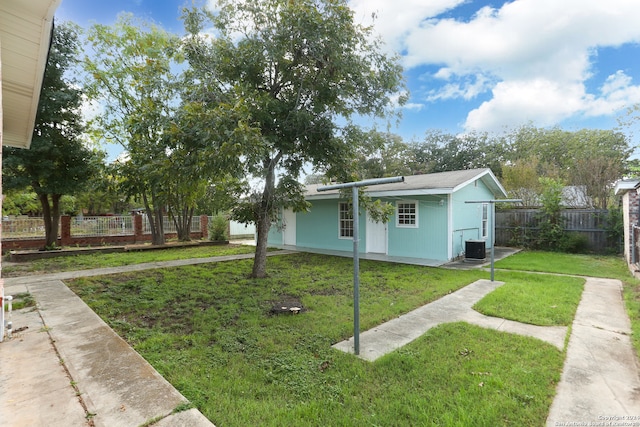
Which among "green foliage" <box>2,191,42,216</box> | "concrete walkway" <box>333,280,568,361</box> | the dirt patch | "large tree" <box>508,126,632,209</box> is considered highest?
"large tree" <box>508,126,632,209</box>

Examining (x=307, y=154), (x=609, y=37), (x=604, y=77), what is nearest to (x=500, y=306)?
(x=307, y=154)

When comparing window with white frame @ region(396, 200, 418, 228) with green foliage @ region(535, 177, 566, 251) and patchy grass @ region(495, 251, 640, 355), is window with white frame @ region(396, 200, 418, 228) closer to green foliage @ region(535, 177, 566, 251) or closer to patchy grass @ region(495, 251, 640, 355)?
patchy grass @ region(495, 251, 640, 355)

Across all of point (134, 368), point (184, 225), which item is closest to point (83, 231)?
point (184, 225)

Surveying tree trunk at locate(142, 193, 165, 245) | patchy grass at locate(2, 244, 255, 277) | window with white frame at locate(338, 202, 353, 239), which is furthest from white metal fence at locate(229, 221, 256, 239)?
window with white frame at locate(338, 202, 353, 239)

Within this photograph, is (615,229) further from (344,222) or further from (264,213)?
(264,213)

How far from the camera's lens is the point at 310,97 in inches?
270

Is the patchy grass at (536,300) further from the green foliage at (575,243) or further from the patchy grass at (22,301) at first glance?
the patchy grass at (22,301)

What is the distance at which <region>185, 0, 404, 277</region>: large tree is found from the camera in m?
6.00

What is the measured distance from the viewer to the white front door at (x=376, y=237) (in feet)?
37.0

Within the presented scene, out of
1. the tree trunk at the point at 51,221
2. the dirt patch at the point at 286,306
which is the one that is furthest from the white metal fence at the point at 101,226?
the dirt patch at the point at 286,306

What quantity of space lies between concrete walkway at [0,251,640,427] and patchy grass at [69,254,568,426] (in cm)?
17

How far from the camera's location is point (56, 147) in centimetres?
1116

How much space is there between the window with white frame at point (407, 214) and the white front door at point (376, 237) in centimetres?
65

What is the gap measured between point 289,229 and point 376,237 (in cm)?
461
